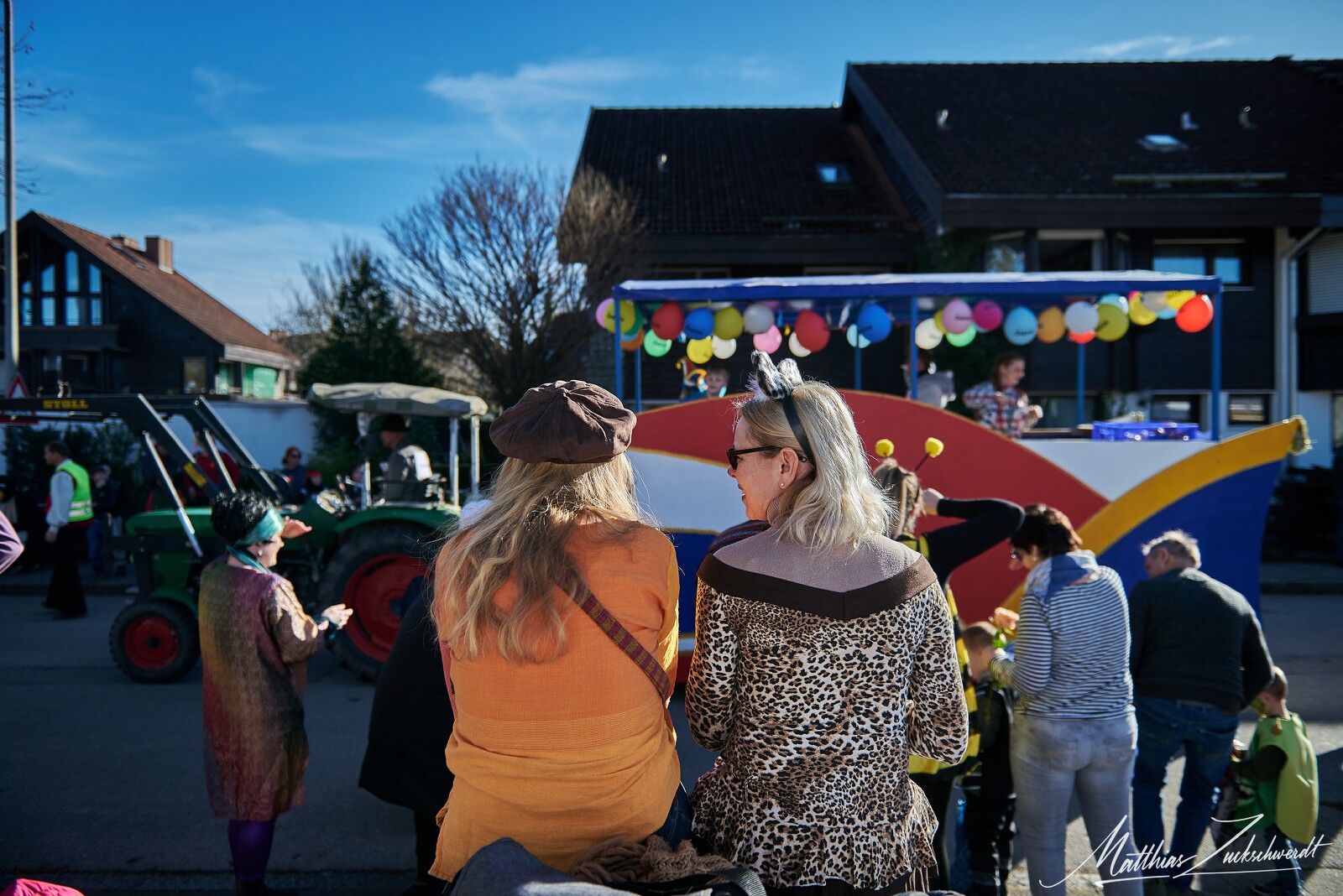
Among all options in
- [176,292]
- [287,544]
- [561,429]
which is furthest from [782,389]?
[176,292]

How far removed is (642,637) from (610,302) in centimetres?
531

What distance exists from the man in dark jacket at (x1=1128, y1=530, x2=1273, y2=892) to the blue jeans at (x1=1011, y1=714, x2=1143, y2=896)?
527 mm

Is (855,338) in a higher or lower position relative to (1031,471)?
higher

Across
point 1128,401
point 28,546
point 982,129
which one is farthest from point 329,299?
point 1128,401

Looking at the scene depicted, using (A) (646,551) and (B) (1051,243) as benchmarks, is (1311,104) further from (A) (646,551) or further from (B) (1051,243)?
(A) (646,551)

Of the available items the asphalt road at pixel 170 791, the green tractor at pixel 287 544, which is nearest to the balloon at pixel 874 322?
the green tractor at pixel 287 544

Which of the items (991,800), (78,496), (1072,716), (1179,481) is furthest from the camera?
(78,496)

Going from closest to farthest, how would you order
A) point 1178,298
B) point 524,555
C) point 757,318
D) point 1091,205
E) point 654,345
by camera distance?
point 524,555
point 1178,298
point 757,318
point 654,345
point 1091,205

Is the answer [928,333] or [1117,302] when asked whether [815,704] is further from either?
[928,333]

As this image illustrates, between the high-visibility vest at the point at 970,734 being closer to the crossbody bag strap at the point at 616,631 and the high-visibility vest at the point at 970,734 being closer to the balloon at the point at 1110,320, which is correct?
the crossbody bag strap at the point at 616,631

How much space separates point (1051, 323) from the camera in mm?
6977

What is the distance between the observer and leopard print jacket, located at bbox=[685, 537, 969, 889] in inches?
65.0

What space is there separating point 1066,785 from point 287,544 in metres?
5.91

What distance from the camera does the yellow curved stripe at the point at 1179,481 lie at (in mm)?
5551
